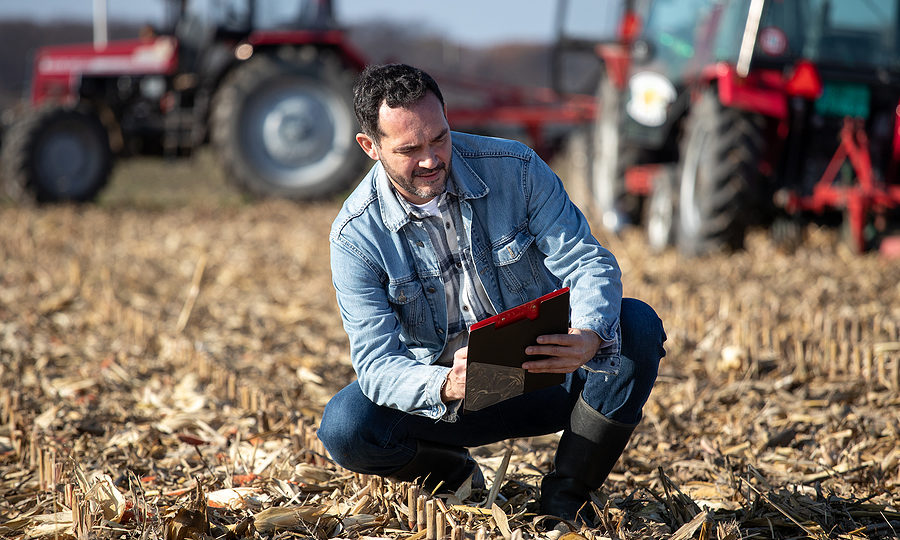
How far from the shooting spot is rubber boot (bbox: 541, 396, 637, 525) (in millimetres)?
2570

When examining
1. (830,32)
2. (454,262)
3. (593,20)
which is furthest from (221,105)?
(454,262)

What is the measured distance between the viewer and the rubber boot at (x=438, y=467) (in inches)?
108

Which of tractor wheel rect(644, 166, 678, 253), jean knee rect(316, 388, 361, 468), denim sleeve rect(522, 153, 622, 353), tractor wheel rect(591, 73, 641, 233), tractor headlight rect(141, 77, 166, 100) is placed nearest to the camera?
denim sleeve rect(522, 153, 622, 353)

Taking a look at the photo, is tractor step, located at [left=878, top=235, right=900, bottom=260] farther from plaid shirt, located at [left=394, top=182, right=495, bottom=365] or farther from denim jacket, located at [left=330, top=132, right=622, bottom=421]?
plaid shirt, located at [left=394, top=182, right=495, bottom=365]

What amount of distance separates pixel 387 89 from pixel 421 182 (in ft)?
0.83

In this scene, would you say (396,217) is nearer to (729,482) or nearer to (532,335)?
(532,335)

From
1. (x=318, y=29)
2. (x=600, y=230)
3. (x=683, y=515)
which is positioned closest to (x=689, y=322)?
(x=683, y=515)

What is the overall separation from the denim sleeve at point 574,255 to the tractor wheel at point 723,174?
153 inches

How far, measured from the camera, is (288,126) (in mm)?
11203

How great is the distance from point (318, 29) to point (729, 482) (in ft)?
30.5

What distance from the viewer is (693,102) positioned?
732 cm

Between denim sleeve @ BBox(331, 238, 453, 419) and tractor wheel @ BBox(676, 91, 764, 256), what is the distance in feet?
13.7

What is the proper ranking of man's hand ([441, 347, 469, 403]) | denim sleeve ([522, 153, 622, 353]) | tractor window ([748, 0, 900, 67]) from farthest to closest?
tractor window ([748, 0, 900, 67])
denim sleeve ([522, 153, 622, 353])
man's hand ([441, 347, 469, 403])

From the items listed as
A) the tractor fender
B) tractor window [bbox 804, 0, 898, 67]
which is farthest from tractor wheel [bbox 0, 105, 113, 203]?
tractor window [bbox 804, 0, 898, 67]
